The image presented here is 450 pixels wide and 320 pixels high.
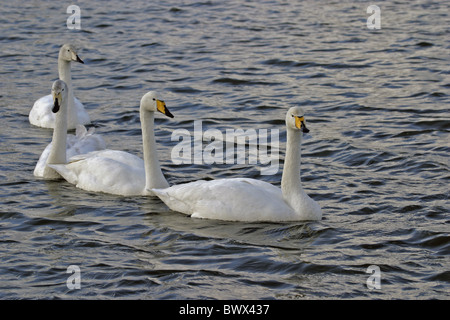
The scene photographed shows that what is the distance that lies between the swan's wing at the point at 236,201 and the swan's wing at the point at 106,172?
1.01 m

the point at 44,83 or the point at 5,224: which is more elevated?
the point at 44,83

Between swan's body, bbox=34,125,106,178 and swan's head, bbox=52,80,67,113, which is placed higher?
swan's head, bbox=52,80,67,113

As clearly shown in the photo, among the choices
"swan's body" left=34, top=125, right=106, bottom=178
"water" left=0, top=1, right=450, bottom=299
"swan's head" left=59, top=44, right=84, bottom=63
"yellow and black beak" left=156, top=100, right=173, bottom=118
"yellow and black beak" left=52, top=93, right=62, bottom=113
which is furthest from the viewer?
"swan's head" left=59, top=44, right=84, bottom=63

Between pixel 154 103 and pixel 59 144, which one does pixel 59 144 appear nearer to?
pixel 59 144

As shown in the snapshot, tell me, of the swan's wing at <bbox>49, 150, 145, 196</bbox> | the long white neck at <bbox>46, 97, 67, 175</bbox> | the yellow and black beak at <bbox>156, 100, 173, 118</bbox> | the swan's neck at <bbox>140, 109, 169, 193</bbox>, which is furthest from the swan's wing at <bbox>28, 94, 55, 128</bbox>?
the yellow and black beak at <bbox>156, 100, 173, 118</bbox>

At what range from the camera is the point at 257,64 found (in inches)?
674

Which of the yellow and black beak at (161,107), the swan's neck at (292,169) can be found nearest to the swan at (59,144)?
the yellow and black beak at (161,107)

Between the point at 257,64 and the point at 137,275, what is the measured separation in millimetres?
9667

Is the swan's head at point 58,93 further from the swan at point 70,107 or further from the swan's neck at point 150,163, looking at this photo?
the swan at point 70,107

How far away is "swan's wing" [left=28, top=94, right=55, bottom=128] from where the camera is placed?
527 inches

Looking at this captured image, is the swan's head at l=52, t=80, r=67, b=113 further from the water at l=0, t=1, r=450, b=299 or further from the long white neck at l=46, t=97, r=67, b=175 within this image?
the water at l=0, t=1, r=450, b=299

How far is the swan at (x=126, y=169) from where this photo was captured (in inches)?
400

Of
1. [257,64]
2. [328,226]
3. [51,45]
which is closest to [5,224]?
[328,226]

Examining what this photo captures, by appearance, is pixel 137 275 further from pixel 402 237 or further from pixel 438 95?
pixel 438 95
